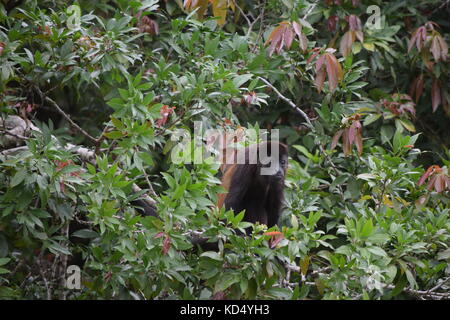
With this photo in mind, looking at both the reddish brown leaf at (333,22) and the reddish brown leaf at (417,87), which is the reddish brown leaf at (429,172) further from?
the reddish brown leaf at (333,22)

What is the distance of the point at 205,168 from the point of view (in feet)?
11.3

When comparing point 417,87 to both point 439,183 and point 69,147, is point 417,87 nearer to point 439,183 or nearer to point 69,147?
point 439,183

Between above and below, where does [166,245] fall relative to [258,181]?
below

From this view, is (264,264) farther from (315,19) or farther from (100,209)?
(315,19)

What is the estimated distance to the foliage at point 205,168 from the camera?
343 cm

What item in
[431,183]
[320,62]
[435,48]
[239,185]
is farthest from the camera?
[435,48]

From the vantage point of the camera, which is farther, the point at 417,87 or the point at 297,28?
the point at 417,87

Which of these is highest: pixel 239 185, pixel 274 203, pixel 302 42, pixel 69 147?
pixel 302 42

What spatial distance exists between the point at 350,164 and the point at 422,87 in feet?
5.93

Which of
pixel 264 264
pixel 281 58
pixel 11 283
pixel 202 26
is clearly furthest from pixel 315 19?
pixel 11 283

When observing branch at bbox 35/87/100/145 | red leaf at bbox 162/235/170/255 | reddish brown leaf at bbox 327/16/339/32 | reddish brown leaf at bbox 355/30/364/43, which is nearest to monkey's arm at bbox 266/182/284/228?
branch at bbox 35/87/100/145

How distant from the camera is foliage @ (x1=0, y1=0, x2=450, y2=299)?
11.2 ft

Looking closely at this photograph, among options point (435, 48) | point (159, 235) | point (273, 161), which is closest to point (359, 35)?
point (435, 48)

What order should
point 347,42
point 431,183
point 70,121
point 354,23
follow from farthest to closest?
point 354,23 → point 347,42 → point 431,183 → point 70,121
